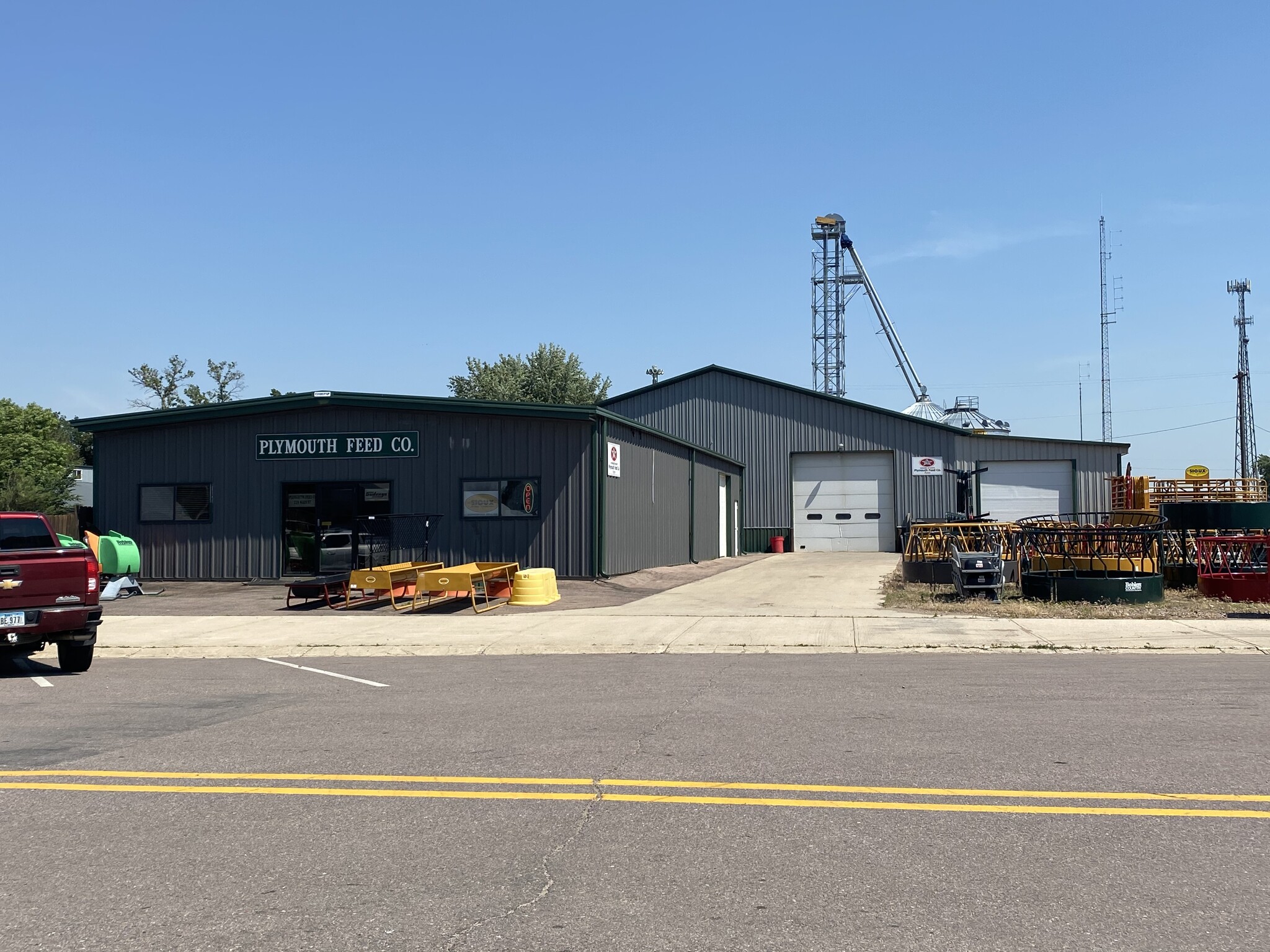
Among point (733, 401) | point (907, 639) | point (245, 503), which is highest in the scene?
point (733, 401)

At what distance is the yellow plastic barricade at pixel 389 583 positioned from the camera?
18.0 metres

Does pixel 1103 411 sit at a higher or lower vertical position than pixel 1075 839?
higher

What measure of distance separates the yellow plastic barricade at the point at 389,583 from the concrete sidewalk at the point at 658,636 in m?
1.52

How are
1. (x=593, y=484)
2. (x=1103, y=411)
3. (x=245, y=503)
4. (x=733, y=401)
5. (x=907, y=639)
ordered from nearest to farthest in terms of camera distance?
1. (x=907, y=639)
2. (x=593, y=484)
3. (x=245, y=503)
4. (x=733, y=401)
5. (x=1103, y=411)

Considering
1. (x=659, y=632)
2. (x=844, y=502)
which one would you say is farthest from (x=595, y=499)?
(x=844, y=502)

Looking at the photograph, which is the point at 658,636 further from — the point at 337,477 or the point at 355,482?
the point at 337,477

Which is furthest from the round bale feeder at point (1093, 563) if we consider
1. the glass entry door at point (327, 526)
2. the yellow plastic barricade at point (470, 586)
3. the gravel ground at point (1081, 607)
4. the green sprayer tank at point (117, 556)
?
the green sprayer tank at point (117, 556)

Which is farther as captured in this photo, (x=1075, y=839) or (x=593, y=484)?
(x=593, y=484)

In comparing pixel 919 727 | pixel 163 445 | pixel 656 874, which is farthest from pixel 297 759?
pixel 163 445

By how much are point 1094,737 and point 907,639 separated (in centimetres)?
618

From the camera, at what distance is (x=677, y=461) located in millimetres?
30406

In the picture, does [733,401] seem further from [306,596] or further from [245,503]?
[306,596]

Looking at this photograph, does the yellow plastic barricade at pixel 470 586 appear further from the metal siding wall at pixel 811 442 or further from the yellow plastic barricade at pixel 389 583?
the metal siding wall at pixel 811 442

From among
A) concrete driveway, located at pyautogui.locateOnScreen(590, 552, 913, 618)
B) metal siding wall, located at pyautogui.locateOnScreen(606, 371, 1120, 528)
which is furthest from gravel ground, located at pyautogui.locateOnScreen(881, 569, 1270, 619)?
metal siding wall, located at pyautogui.locateOnScreen(606, 371, 1120, 528)
